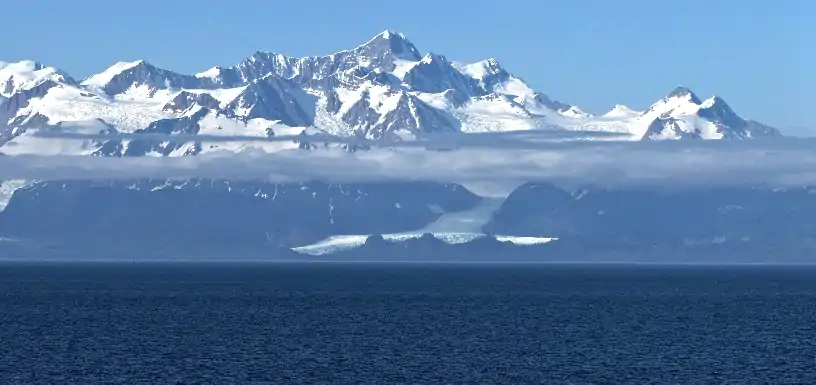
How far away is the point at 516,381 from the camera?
443 ft

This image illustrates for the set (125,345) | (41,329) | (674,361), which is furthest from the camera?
(41,329)

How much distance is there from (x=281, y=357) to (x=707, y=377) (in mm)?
41004

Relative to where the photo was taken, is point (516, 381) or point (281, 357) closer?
point (516, 381)

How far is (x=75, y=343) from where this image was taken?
6550 inches

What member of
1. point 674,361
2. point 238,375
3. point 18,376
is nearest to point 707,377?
point 674,361

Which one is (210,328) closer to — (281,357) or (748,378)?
(281,357)

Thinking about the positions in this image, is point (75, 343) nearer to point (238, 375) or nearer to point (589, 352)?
point (238, 375)

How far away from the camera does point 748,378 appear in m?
136

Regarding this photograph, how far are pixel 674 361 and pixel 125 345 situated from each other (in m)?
55.7

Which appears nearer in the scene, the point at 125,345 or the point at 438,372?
the point at 438,372

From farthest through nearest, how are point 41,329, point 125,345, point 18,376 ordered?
point 41,329, point 125,345, point 18,376

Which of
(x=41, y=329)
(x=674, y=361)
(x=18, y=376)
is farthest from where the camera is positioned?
(x=41, y=329)

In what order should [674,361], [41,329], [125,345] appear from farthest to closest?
[41,329]
[125,345]
[674,361]

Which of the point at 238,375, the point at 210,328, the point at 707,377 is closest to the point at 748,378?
the point at 707,377
